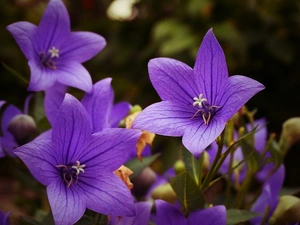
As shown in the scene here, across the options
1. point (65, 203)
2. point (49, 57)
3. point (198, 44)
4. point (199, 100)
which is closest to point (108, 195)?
point (65, 203)

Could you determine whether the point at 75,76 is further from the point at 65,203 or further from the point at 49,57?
the point at 65,203

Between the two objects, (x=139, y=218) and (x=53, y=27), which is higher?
(x=53, y=27)

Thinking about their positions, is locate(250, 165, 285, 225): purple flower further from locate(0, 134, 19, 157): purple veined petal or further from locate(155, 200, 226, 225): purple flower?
locate(0, 134, 19, 157): purple veined petal

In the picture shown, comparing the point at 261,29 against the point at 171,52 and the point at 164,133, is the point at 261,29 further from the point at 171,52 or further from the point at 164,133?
the point at 164,133

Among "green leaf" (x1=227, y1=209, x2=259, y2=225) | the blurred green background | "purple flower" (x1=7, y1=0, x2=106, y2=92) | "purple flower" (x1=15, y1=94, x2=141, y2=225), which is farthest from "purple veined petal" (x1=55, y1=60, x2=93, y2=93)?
the blurred green background

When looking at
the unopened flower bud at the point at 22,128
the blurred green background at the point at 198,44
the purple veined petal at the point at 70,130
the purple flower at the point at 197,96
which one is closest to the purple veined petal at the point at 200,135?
the purple flower at the point at 197,96

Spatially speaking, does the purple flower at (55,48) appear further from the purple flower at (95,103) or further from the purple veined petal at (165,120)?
the purple veined petal at (165,120)

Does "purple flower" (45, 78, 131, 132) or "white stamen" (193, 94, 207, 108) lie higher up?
"white stamen" (193, 94, 207, 108)

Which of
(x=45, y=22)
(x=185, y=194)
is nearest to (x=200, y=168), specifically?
(x=185, y=194)
